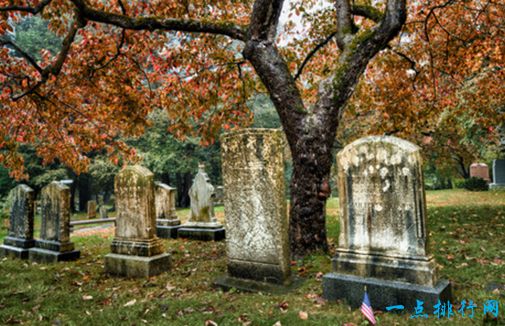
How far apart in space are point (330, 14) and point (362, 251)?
855 centimetres

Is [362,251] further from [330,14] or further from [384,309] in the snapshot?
[330,14]

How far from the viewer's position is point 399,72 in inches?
472

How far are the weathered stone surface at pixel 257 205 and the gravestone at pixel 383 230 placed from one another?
0.84 m

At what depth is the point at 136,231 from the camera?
6574 mm

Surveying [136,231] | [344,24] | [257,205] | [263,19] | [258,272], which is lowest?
[258,272]

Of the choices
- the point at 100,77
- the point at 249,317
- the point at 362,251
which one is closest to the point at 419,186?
the point at 362,251

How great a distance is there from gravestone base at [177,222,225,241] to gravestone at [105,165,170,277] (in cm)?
334

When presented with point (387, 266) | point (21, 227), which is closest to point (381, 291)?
point (387, 266)

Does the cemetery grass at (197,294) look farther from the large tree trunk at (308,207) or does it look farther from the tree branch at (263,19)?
the tree branch at (263,19)

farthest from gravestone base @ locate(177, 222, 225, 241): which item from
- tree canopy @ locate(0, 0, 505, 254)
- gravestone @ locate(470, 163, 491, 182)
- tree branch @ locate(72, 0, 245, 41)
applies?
gravestone @ locate(470, 163, 491, 182)

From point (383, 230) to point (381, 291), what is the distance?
2.40 ft

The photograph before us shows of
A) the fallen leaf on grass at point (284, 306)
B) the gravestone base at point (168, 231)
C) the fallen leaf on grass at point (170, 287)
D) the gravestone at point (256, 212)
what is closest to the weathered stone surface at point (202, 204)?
the gravestone base at point (168, 231)

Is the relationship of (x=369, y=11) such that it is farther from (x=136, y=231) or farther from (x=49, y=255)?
(x=49, y=255)

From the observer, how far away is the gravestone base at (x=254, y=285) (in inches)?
195
